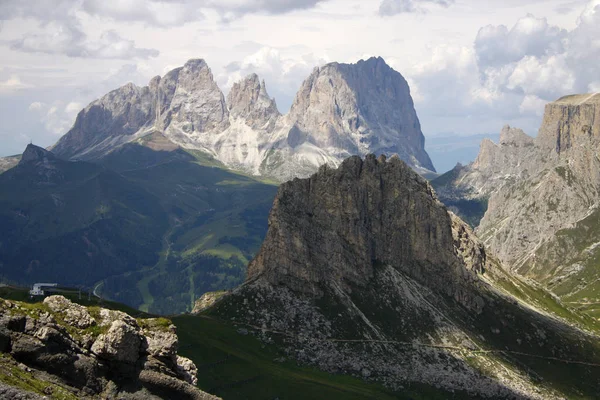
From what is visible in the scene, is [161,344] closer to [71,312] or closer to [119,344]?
[119,344]

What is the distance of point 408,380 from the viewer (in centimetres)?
19900

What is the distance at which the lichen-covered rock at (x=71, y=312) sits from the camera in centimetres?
5275

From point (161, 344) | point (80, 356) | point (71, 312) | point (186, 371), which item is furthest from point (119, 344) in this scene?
point (186, 371)

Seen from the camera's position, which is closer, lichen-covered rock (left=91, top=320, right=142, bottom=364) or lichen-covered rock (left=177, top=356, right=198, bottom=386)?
lichen-covered rock (left=91, top=320, right=142, bottom=364)

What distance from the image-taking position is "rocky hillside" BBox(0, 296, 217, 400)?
46031 millimetres

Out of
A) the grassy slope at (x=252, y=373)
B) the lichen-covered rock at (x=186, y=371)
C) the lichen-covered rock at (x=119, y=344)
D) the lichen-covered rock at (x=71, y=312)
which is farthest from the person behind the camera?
the grassy slope at (x=252, y=373)

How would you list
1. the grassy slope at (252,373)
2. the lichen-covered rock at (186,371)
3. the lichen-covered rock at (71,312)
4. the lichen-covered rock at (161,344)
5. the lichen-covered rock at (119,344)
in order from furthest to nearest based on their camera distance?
the grassy slope at (252,373) < the lichen-covered rock at (186,371) < the lichen-covered rock at (161,344) < the lichen-covered rock at (71,312) < the lichen-covered rock at (119,344)

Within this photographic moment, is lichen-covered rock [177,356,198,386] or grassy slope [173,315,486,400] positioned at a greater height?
lichen-covered rock [177,356,198,386]

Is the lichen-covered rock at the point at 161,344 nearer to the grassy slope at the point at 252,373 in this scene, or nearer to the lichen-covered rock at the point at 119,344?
the lichen-covered rock at the point at 119,344

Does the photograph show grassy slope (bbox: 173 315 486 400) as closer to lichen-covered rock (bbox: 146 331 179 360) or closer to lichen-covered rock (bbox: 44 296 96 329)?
lichen-covered rock (bbox: 146 331 179 360)

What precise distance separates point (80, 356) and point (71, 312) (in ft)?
15.5

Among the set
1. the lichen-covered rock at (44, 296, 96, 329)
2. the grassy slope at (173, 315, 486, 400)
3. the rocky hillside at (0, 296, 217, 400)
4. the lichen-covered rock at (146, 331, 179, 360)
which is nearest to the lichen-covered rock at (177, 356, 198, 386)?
the rocky hillside at (0, 296, 217, 400)

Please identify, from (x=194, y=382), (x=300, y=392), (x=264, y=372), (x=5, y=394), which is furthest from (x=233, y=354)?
(x=5, y=394)

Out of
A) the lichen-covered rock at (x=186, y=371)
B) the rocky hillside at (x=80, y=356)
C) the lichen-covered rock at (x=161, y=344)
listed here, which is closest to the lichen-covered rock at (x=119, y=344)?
the rocky hillside at (x=80, y=356)
